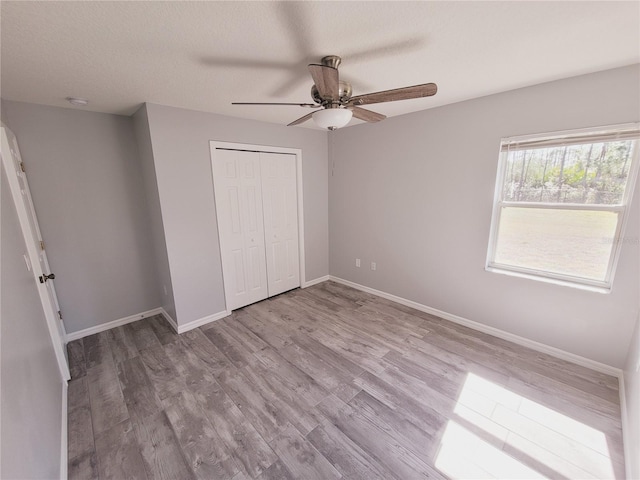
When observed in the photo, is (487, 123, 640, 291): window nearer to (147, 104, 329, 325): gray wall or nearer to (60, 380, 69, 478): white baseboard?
(147, 104, 329, 325): gray wall

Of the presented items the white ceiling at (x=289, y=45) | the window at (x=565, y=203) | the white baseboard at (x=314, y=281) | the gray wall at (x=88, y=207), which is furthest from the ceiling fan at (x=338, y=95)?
the white baseboard at (x=314, y=281)

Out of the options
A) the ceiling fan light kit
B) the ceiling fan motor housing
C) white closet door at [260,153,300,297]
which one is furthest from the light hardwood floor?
the ceiling fan motor housing

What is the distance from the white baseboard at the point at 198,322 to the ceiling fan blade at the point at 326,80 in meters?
2.72

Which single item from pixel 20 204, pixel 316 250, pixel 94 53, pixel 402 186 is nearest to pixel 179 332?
pixel 20 204

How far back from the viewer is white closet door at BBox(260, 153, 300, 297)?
11.4 feet

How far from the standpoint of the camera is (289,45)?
151cm

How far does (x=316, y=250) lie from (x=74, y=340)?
3112 mm

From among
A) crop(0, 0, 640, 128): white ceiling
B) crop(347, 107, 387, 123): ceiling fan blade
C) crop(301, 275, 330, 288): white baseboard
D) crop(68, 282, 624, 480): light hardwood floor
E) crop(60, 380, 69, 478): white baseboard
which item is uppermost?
crop(0, 0, 640, 128): white ceiling

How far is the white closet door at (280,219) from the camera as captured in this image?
348cm

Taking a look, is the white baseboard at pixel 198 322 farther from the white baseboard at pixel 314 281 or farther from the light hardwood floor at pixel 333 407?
the white baseboard at pixel 314 281

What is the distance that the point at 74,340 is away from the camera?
279 centimetres

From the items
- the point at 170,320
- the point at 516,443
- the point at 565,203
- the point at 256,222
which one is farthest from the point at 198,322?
the point at 565,203

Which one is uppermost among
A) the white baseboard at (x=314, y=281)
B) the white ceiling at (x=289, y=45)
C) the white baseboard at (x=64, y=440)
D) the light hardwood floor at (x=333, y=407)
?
the white ceiling at (x=289, y=45)

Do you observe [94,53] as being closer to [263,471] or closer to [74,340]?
[263,471]
